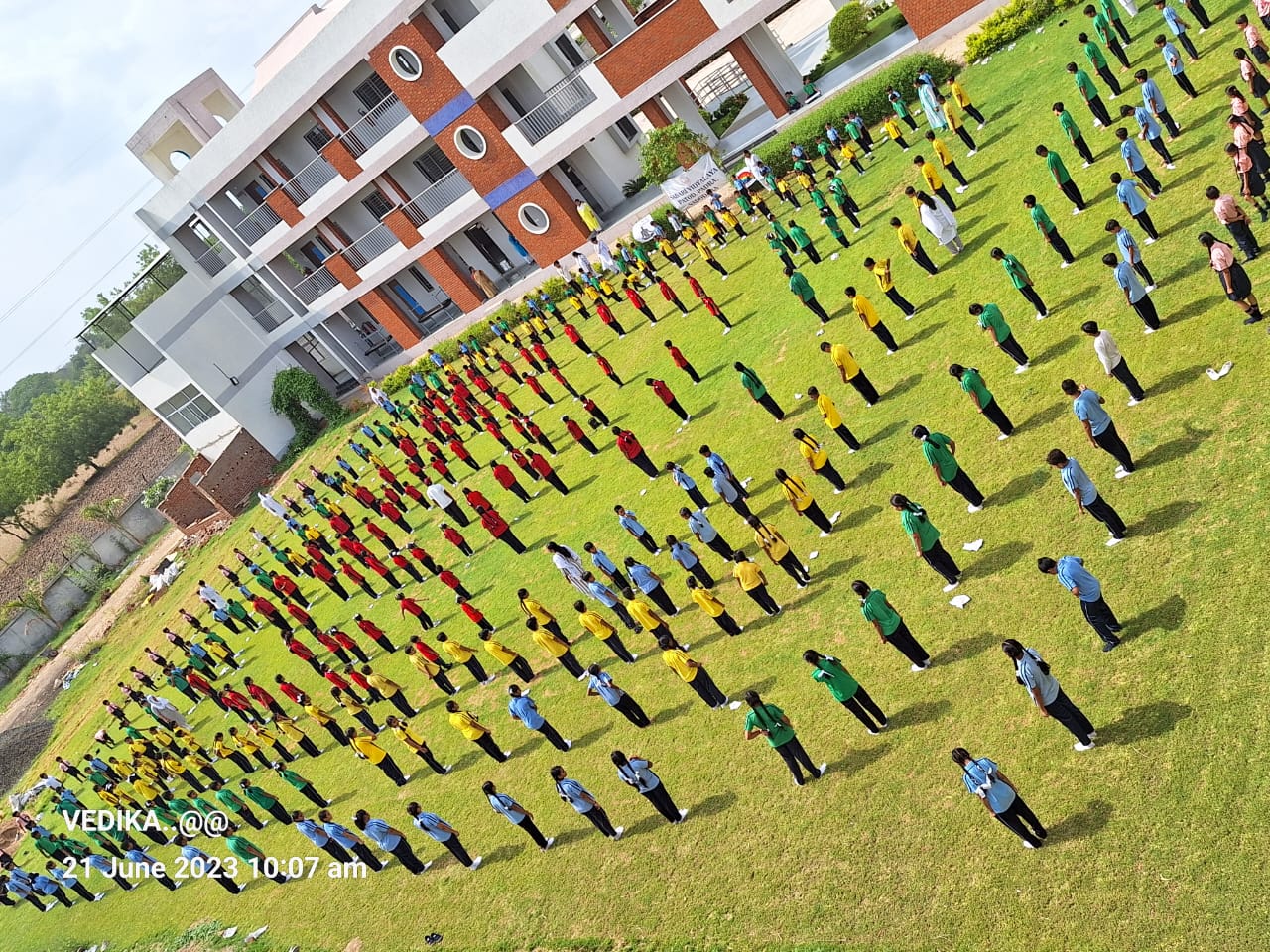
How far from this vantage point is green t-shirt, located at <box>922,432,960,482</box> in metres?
11.9

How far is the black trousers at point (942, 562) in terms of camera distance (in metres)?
11.6

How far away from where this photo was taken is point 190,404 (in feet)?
135

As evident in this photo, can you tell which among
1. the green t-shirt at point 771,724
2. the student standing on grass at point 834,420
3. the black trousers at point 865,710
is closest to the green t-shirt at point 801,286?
the student standing on grass at point 834,420

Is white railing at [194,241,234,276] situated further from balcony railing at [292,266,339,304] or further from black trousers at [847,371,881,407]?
black trousers at [847,371,881,407]

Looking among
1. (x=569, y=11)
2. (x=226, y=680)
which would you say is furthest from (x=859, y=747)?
(x=569, y=11)

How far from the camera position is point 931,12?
26.8 m

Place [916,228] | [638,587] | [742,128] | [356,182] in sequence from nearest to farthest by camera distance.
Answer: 1. [638,587]
2. [916,228]
3. [742,128]
4. [356,182]

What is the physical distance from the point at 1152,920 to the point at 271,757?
687 inches

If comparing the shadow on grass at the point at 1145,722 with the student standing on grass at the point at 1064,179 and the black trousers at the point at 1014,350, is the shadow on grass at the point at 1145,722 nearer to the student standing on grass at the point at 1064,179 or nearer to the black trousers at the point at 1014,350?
the black trousers at the point at 1014,350

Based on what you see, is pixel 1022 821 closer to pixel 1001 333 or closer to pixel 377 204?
pixel 1001 333

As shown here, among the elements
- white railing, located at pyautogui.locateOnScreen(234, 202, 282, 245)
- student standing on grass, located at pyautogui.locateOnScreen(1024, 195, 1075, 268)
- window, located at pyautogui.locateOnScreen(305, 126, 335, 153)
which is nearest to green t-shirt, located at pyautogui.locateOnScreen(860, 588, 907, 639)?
student standing on grass, located at pyautogui.locateOnScreen(1024, 195, 1075, 268)

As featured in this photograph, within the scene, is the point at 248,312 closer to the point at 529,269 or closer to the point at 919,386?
the point at 529,269

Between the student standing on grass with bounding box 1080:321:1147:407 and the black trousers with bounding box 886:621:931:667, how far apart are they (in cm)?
396

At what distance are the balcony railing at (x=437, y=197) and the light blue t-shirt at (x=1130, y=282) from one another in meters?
27.5
